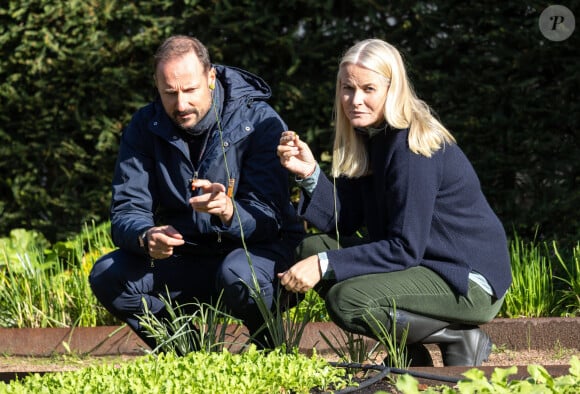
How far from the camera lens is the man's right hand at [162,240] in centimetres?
342

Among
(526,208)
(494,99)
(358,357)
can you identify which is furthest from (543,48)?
(358,357)

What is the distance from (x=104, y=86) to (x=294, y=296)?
107 inches

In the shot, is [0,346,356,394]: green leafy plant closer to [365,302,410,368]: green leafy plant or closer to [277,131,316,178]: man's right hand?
[365,302,410,368]: green leafy plant

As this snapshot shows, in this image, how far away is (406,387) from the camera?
2.05 metres

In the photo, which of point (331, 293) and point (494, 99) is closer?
point (331, 293)

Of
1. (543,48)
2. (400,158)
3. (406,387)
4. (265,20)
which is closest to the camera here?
(406,387)

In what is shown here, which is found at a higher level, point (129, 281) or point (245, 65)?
point (245, 65)

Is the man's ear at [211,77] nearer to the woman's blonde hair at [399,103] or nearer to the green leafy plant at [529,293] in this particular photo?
the woman's blonde hair at [399,103]

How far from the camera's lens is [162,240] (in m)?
3.42

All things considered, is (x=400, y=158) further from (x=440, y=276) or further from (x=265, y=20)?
(x=265, y=20)
